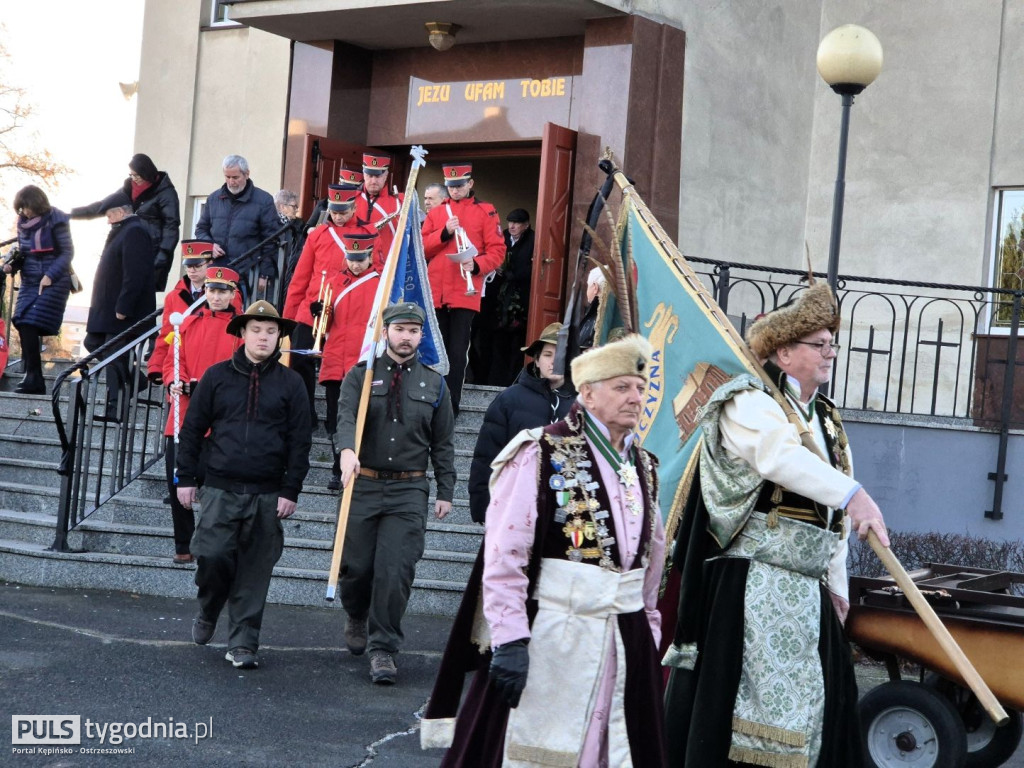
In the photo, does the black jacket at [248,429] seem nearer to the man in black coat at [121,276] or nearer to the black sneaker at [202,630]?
the black sneaker at [202,630]

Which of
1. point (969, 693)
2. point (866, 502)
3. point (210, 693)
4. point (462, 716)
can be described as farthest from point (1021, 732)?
point (210, 693)

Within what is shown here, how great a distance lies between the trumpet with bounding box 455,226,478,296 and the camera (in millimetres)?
10930

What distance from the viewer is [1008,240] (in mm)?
14195

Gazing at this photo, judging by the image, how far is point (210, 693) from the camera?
6656 mm

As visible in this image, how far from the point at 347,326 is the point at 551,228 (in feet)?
10.4

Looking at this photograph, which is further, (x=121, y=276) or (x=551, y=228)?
(x=551, y=228)

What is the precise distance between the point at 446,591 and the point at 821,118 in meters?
8.26

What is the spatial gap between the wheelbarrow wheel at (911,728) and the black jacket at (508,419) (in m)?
2.64

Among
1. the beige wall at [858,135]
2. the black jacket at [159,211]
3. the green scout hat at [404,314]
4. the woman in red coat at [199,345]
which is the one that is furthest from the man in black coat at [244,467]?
the beige wall at [858,135]

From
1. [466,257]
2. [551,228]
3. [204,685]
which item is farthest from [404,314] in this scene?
[551,228]

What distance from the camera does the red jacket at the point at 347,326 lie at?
1013 centimetres

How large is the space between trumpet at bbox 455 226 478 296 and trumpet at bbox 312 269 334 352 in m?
1.14

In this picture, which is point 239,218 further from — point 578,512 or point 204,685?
point 578,512

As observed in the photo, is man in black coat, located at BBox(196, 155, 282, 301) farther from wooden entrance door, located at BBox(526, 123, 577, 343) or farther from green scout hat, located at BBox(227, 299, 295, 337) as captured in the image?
green scout hat, located at BBox(227, 299, 295, 337)
